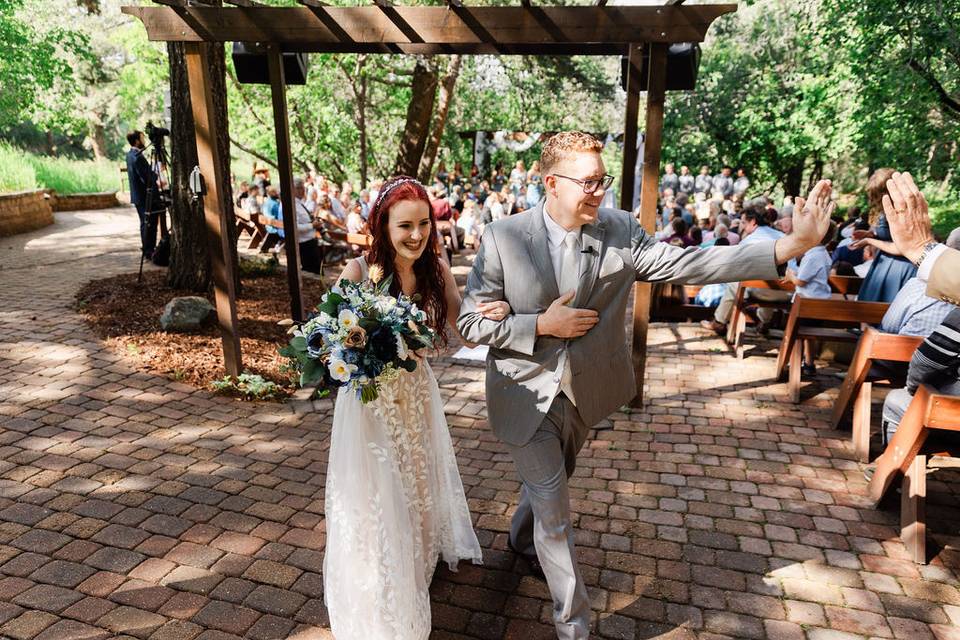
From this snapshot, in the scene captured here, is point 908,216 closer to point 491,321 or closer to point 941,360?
point 941,360

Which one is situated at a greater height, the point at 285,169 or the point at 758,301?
the point at 285,169

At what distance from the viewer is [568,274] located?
9.07 feet

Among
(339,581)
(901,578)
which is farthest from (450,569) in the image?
(901,578)

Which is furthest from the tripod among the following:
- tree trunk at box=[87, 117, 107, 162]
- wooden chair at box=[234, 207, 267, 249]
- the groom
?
tree trunk at box=[87, 117, 107, 162]

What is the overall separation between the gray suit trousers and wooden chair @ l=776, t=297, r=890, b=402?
3707 mm

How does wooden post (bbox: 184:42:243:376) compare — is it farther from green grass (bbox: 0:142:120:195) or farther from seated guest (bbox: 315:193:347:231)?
green grass (bbox: 0:142:120:195)

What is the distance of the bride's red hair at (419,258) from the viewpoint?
295cm

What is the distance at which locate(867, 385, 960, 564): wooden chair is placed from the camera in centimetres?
347

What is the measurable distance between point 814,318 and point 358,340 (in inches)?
181

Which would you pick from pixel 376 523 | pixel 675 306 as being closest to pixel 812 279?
pixel 675 306

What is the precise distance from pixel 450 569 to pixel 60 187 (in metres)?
20.4

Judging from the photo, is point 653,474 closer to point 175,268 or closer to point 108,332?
point 108,332

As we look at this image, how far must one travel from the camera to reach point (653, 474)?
450 centimetres

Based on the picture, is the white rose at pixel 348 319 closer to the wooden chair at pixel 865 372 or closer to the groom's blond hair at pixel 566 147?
the groom's blond hair at pixel 566 147
